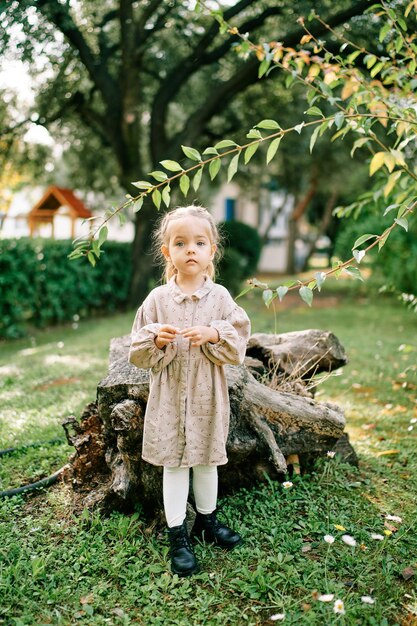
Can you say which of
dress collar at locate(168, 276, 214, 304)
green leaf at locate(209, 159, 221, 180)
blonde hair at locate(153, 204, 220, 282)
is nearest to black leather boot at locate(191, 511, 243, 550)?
dress collar at locate(168, 276, 214, 304)

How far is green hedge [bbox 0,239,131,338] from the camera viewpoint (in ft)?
27.5

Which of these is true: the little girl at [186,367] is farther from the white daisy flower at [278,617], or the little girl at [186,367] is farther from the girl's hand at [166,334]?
the white daisy flower at [278,617]

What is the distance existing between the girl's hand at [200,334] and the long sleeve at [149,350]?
0.44ft

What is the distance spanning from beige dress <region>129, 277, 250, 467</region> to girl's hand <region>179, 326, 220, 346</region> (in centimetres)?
4

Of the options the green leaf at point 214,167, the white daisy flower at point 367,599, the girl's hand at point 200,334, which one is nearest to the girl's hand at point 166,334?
the girl's hand at point 200,334

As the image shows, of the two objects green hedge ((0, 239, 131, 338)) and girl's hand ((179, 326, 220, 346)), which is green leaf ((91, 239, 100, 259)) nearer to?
girl's hand ((179, 326, 220, 346))

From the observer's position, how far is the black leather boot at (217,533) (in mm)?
2762

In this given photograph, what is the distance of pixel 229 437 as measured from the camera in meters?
3.02

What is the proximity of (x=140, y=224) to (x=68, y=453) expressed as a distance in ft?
26.2

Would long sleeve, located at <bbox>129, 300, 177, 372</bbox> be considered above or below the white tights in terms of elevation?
above

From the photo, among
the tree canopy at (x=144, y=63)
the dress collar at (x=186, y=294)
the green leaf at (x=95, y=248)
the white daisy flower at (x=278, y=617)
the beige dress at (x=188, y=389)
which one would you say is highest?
the tree canopy at (x=144, y=63)

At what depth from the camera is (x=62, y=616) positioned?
7.54ft

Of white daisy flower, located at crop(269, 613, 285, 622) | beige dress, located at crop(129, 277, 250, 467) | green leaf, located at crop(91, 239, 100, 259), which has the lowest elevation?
white daisy flower, located at crop(269, 613, 285, 622)

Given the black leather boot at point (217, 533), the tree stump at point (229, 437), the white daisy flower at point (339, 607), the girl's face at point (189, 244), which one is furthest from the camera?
the tree stump at point (229, 437)
